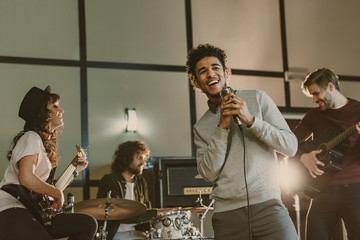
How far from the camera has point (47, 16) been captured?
5586mm

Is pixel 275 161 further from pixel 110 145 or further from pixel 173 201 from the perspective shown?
pixel 110 145

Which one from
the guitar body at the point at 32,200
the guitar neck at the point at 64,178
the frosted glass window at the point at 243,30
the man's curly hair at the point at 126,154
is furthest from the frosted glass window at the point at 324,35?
the guitar body at the point at 32,200

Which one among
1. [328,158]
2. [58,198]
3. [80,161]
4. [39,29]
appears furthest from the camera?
[39,29]

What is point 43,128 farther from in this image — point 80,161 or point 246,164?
point 246,164

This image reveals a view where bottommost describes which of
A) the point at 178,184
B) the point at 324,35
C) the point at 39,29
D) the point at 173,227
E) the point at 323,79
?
the point at 173,227

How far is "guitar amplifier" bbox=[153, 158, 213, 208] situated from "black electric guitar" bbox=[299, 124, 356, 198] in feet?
5.35

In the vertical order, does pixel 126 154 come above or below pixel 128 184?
above

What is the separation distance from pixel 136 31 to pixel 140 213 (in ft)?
7.97

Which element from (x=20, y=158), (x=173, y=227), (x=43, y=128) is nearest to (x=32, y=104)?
(x=43, y=128)

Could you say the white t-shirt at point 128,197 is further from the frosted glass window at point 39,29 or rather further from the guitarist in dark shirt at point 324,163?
the guitarist in dark shirt at point 324,163

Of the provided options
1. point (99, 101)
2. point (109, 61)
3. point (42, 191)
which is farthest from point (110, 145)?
point (42, 191)

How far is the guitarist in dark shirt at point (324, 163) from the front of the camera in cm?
343

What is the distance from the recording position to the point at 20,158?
2939 millimetres

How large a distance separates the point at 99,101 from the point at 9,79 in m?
0.98
